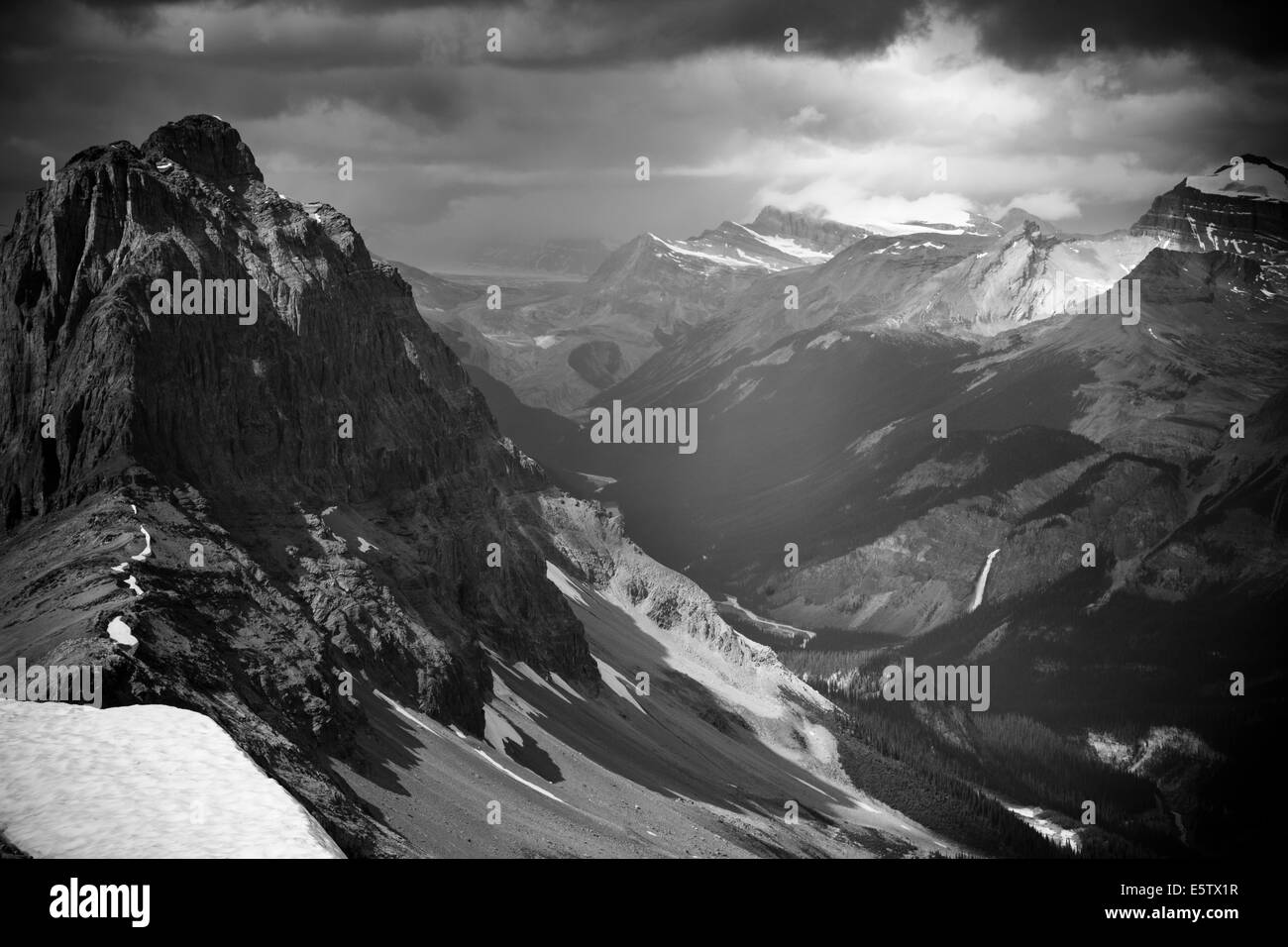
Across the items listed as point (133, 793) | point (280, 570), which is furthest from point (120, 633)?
point (133, 793)

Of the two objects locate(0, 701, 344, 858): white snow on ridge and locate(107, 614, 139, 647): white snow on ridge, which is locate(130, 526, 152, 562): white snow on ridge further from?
locate(0, 701, 344, 858): white snow on ridge

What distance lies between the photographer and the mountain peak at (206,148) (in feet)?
543

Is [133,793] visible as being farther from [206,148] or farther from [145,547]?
[206,148]

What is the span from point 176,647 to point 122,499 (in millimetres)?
22964

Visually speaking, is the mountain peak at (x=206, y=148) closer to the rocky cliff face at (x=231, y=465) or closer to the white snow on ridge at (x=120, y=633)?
the rocky cliff face at (x=231, y=465)

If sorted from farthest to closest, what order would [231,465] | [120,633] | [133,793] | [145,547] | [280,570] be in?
[231,465] < [280,570] < [145,547] < [120,633] < [133,793]

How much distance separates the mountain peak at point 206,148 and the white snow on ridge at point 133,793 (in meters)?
111

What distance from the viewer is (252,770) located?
63.1m

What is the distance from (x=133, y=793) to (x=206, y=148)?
12853 centimetres

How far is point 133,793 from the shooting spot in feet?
183

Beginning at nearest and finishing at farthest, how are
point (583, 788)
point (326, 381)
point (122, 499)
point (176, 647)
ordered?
point (176, 647)
point (122, 499)
point (583, 788)
point (326, 381)

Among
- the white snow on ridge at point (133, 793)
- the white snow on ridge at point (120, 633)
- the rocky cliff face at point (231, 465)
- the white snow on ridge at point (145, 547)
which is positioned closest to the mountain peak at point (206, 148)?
the rocky cliff face at point (231, 465)
